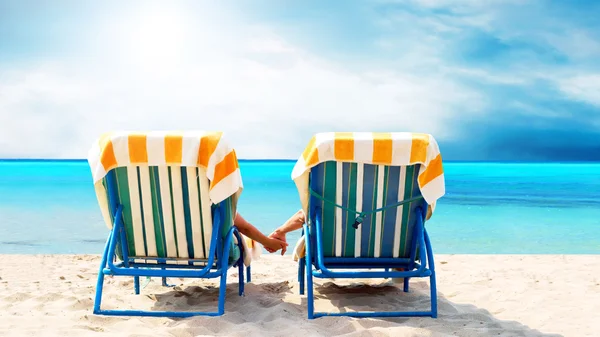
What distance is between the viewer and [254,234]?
399cm

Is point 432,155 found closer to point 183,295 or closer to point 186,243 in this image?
point 186,243

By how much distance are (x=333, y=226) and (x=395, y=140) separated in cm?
63

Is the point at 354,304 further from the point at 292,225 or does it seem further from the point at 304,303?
the point at 292,225

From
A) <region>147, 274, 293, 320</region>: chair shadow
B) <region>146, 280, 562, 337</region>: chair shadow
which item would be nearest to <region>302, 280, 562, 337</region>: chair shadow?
<region>146, 280, 562, 337</region>: chair shadow

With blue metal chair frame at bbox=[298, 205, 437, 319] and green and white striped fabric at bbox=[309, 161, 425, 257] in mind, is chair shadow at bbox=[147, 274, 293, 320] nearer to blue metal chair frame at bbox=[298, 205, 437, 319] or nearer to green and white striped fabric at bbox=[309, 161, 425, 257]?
blue metal chair frame at bbox=[298, 205, 437, 319]

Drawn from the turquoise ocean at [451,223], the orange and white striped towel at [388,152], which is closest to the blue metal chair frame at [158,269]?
the orange and white striped towel at [388,152]

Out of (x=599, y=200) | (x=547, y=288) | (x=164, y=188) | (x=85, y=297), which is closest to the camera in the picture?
(x=164, y=188)

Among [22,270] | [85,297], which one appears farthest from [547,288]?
[22,270]

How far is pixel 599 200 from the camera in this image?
59.9 feet

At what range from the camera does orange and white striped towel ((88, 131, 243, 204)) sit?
3201mm

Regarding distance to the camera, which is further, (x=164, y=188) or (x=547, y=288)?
(x=547, y=288)

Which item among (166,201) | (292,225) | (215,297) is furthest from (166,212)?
(292,225)

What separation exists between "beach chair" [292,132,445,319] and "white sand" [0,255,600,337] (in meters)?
0.24

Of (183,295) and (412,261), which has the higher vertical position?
(412,261)
